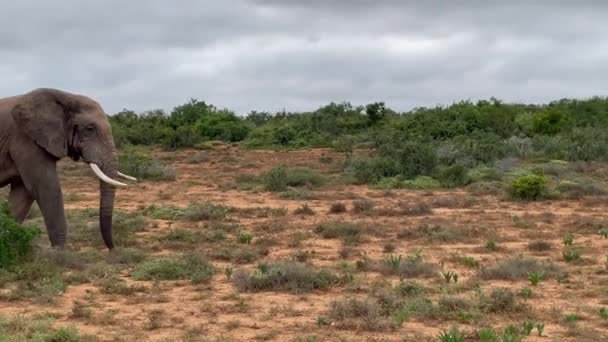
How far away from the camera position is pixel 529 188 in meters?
17.8

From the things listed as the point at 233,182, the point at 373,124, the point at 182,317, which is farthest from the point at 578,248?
the point at 373,124

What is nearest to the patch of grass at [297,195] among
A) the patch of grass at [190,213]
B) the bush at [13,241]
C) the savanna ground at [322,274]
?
the savanna ground at [322,274]

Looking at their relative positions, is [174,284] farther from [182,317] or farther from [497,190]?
[497,190]

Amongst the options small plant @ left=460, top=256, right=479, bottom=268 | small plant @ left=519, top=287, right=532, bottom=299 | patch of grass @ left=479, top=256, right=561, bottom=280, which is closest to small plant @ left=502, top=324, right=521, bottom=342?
small plant @ left=519, top=287, right=532, bottom=299

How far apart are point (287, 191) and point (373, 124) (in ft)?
72.5

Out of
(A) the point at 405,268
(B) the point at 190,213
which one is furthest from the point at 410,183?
(A) the point at 405,268

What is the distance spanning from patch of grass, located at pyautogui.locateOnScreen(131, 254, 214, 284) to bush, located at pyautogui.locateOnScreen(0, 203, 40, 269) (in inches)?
50.0

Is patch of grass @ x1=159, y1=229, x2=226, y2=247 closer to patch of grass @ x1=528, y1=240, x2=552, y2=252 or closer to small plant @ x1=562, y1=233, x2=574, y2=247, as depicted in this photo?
patch of grass @ x1=528, y1=240, x2=552, y2=252

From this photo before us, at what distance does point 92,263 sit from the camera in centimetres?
1046

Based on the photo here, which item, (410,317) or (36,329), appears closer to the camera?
(36,329)

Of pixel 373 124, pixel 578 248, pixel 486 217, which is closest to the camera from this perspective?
pixel 578 248

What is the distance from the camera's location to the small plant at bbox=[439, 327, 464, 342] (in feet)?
22.2

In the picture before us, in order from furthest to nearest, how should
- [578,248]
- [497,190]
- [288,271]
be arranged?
[497,190] → [578,248] → [288,271]

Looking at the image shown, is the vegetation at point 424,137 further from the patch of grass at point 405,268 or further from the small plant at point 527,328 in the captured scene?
the small plant at point 527,328
